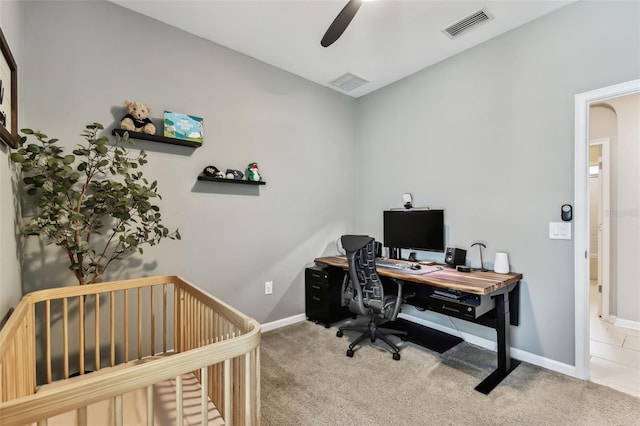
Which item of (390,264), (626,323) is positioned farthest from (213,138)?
(626,323)

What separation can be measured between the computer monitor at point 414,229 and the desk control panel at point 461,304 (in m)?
0.64

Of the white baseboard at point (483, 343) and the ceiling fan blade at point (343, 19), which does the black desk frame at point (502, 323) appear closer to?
the white baseboard at point (483, 343)

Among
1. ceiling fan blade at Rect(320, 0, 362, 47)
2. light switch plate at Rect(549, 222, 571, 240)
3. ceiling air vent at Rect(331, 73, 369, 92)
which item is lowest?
light switch plate at Rect(549, 222, 571, 240)

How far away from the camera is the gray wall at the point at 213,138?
6.67 ft

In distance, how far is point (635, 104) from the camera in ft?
10.1

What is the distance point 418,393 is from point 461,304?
2.32ft

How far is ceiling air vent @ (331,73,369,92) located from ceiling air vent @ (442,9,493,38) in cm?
109

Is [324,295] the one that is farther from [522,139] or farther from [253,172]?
[522,139]

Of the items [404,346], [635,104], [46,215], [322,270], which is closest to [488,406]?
[404,346]

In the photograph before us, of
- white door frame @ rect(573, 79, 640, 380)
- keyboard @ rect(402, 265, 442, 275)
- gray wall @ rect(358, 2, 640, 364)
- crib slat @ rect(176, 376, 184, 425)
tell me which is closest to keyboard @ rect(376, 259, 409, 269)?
keyboard @ rect(402, 265, 442, 275)

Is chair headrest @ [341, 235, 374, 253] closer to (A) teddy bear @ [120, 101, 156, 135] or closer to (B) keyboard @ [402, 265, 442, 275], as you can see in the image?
(B) keyboard @ [402, 265, 442, 275]

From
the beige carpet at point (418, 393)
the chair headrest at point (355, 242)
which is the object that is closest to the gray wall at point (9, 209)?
the beige carpet at point (418, 393)

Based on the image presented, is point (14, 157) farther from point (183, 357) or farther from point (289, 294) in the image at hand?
point (289, 294)

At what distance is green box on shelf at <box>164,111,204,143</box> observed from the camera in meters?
2.39
